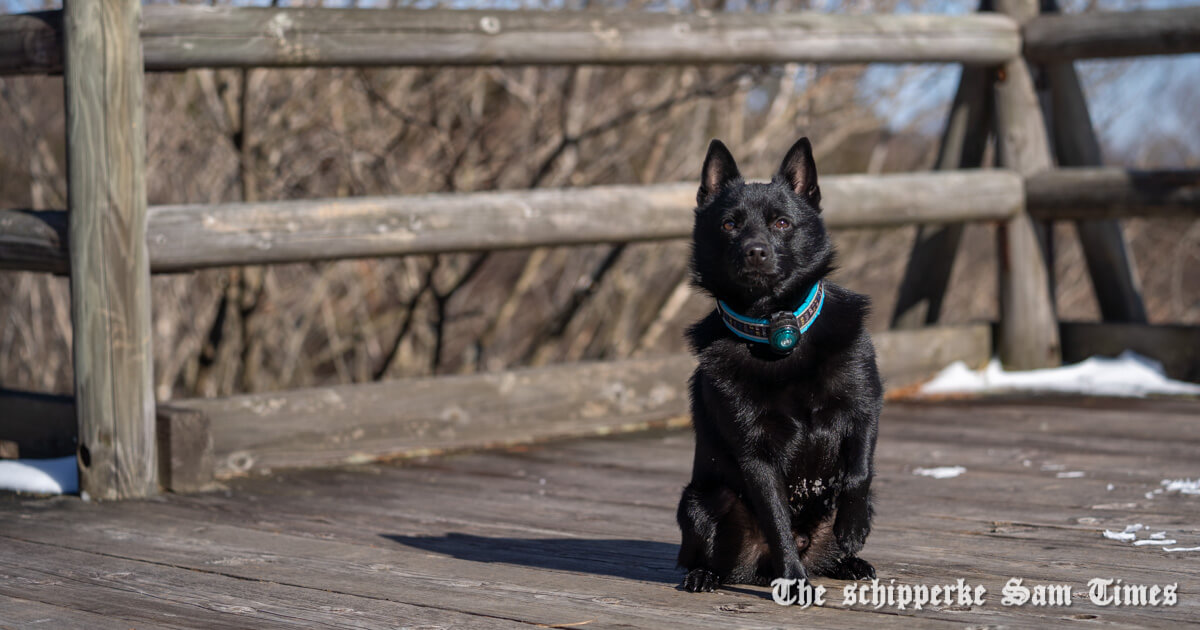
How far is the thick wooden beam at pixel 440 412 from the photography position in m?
4.04

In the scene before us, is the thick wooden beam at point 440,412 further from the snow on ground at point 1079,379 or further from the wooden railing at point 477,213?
the snow on ground at point 1079,379

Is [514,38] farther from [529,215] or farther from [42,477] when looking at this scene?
[42,477]

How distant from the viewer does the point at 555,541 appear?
3064 millimetres

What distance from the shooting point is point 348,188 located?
23.5ft

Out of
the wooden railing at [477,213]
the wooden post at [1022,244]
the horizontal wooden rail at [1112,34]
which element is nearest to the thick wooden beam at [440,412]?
the wooden railing at [477,213]

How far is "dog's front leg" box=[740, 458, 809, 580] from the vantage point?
241 cm

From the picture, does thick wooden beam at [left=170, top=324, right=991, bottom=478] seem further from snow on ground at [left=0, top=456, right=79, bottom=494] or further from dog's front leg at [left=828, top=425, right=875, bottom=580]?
dog's front leg at [left=828, top=425, right=875, bottom=580]

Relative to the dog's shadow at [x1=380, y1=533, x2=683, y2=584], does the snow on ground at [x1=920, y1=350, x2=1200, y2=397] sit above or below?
above

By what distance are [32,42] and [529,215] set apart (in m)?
1.65

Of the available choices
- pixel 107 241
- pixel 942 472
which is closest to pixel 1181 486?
pixel 942 472

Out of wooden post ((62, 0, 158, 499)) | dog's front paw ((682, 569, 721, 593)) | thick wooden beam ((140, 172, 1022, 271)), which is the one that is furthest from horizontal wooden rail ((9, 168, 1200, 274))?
dog's front paw ((682, 569, 721, 593))

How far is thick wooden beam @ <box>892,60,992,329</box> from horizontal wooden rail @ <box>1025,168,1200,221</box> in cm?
34

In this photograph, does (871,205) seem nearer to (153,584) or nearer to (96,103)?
(96,103)

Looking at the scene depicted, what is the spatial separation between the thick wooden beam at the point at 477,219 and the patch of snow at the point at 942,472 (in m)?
1.35
